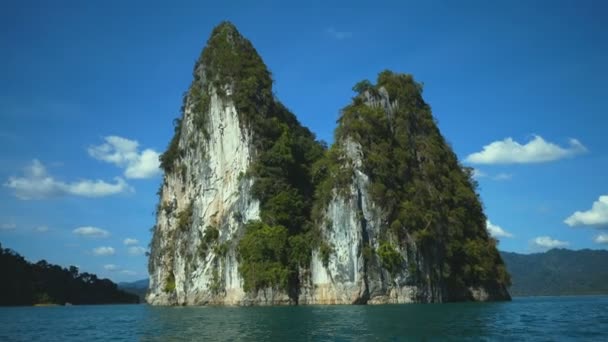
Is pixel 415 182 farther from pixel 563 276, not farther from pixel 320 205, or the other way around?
pixel 563 276

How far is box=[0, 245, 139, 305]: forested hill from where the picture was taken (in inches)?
3396

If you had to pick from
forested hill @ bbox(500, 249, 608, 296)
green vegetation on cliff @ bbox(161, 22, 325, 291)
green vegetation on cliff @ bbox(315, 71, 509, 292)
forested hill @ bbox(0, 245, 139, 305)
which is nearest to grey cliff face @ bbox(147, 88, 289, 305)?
green vegetation on cliff @ bbox(161, 22, 325, 291)

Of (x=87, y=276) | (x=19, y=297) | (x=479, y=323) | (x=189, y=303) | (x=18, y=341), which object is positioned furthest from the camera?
(x=87, y=276)

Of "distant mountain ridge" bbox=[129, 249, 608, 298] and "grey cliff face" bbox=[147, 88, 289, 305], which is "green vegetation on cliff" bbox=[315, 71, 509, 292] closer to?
"grey cliff face" bbox=[147, 88, 289, 305]

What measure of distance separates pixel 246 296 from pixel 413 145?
21.7 meters

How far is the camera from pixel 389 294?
160 ft

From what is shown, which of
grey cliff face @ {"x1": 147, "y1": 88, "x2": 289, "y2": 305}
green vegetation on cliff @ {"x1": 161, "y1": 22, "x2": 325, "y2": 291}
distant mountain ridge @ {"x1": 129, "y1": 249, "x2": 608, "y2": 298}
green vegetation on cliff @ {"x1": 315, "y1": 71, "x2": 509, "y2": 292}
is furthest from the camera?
distant mountain ridge @ {"x1": 129, "y1": 249, "x2": 608, "y2": 298}

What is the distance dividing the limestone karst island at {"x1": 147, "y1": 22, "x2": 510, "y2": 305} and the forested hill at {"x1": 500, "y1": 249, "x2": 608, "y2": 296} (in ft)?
256

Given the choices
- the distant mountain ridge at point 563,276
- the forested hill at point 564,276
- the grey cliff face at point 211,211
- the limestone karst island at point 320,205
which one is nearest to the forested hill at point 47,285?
the grey cliff face at point 211,211

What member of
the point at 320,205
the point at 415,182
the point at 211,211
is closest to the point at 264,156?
the point at 320,205

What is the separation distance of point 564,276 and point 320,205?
136 m

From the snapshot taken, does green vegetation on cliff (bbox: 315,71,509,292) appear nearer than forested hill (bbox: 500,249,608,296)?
Yes

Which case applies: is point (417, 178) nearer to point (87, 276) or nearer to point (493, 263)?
point (493, 263)

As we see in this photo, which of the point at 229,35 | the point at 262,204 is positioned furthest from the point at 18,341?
the point at 229,35
